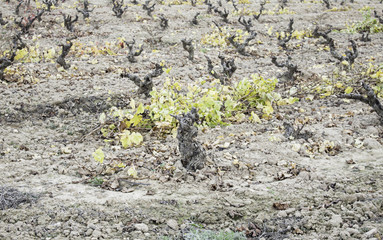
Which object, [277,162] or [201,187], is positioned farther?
[277,162]

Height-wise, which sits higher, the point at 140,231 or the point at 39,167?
the point at 140,231

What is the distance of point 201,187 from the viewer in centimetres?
307

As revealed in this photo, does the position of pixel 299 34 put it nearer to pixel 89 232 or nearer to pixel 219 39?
pixel 219 39

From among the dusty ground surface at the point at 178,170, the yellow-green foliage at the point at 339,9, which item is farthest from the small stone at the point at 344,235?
the yellow-green foliage at the point at 339,9

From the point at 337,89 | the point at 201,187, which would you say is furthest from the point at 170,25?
the point at 201,187

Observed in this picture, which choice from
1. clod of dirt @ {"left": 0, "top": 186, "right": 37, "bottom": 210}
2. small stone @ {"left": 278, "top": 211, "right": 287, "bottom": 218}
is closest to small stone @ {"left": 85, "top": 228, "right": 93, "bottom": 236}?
clod of dirt @ {"left": 0, "top": 186, "right": 37, "bottom": 210}

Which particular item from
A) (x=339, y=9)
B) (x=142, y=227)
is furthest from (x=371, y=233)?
(x=339, y=9)

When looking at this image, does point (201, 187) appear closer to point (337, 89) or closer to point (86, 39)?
point (337, 89)

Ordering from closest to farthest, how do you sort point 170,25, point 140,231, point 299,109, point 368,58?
point 140,231, point 299,109, point 368,58, point 170,25

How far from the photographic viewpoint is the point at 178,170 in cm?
333

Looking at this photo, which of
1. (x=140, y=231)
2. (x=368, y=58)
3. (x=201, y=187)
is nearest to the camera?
(x=140, y=231)

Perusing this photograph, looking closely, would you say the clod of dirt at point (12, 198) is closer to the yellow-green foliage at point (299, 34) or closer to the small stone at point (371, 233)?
the small stone at point (371, 233)

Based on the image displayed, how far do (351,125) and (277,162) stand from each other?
1492 millimetres

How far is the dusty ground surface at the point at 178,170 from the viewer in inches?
98.3
